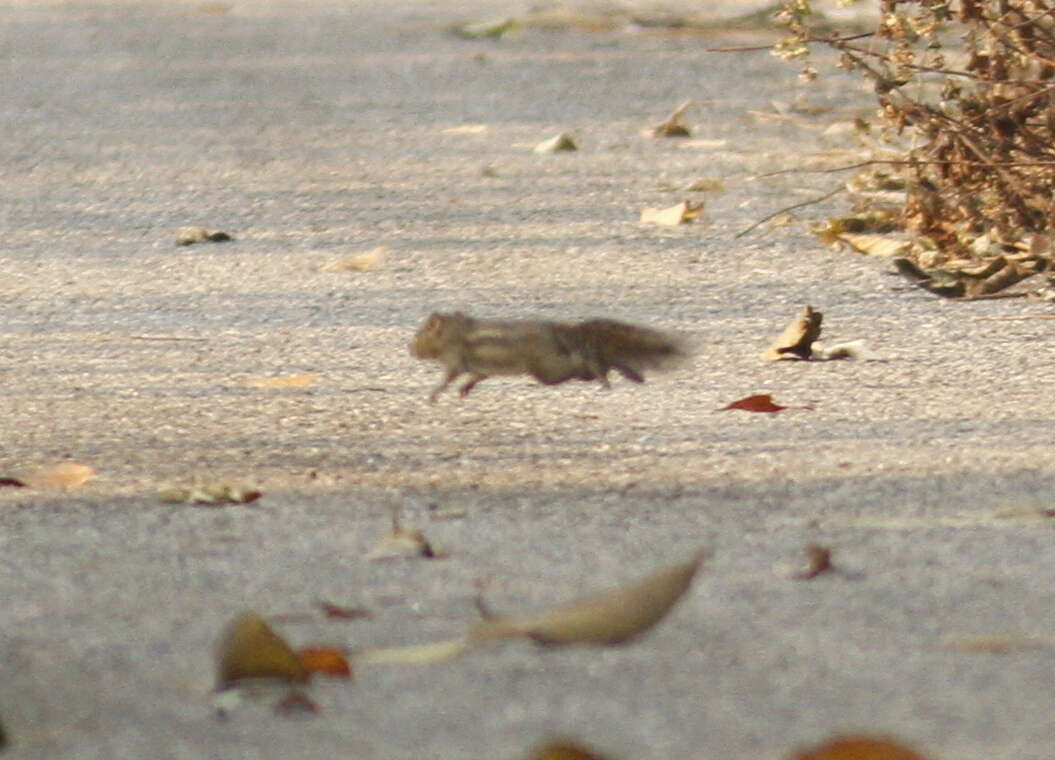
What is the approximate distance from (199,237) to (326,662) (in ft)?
10.4

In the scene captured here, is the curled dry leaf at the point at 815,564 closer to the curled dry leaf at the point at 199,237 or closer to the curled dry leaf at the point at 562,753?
the curled dry leaf at the point at 562,753

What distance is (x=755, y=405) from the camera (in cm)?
349

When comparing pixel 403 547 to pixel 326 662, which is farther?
pixel 403 547

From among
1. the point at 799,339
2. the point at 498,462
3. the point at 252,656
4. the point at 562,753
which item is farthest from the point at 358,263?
the point at 562,753

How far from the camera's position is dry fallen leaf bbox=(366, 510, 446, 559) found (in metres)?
2.67

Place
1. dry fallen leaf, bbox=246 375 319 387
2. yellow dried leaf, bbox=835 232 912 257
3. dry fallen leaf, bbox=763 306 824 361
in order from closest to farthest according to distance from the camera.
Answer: dry fallen leaf, bbox=246 375 319 387 → dry fallen leaf, bbox=763 306 824 361 → yellow dried leaf, bbox=835 232 912 257

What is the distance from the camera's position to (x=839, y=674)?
2.17 meters

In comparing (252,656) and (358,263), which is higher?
(252,656)

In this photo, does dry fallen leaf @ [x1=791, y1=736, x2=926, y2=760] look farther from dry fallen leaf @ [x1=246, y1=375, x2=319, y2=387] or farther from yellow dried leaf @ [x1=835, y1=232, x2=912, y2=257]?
yellow dried leaf @ [x1=835, y1=232, x2=912, y2=257]

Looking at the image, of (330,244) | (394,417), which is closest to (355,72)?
(330,244)

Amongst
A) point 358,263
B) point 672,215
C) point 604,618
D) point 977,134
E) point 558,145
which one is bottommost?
point 558,145

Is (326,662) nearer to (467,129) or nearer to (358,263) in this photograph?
(358,263)

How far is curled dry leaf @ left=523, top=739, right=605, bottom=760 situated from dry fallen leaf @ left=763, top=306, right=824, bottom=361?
2082mm

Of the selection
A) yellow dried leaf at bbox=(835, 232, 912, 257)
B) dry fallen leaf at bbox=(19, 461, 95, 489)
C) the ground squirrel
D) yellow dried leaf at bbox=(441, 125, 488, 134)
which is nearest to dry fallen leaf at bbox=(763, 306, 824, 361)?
the ground squirrel
